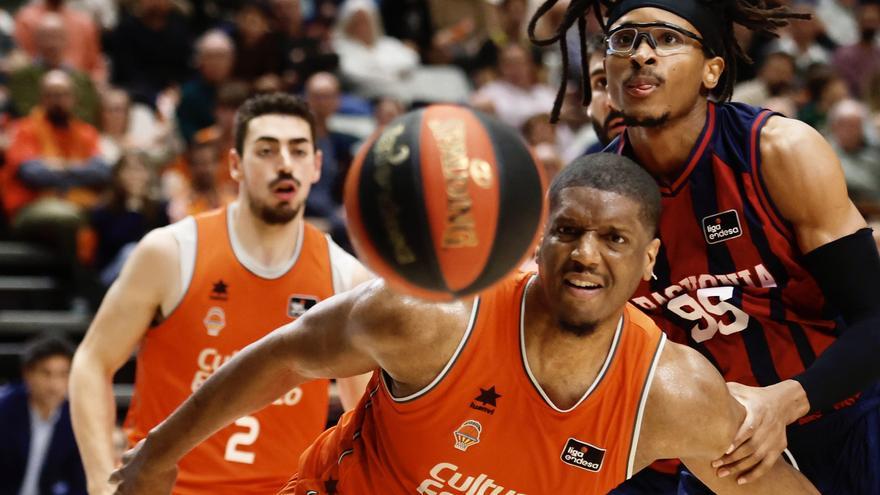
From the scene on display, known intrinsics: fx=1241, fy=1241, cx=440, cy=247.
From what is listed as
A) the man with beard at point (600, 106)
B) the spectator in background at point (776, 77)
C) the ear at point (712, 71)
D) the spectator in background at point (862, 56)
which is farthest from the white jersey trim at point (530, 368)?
the spectator in background at point (862, 56)

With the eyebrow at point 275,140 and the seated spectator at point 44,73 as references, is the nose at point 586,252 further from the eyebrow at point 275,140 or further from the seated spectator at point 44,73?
the seated spectator at point 44,73

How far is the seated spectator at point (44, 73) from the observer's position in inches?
329

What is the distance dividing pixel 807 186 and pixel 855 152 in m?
6.13

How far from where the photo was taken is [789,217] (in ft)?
10.4

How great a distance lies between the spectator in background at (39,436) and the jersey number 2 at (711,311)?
3.86 m

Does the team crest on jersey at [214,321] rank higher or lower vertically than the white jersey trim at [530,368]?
lower

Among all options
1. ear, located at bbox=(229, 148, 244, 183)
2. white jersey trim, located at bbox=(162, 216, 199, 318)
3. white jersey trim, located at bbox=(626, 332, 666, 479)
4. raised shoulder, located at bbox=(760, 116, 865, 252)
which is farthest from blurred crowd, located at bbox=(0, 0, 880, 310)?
white jersey trim, located at bbox=(626, 332, 666, 479)

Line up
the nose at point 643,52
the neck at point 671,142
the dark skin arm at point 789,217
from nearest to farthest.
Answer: the dark skin arm at point 789,217, the nose at point 643,52, the neck at point 671,142

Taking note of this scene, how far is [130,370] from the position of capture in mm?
7410

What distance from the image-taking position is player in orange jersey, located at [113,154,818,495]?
2.78 m

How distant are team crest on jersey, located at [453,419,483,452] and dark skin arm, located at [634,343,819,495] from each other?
1.33 ft

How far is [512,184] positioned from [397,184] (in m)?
0.24

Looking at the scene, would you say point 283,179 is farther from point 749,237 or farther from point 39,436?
point 39,436

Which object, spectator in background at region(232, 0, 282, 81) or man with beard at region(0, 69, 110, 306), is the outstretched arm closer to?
man with beard at region(0, 69, 110, 306)
